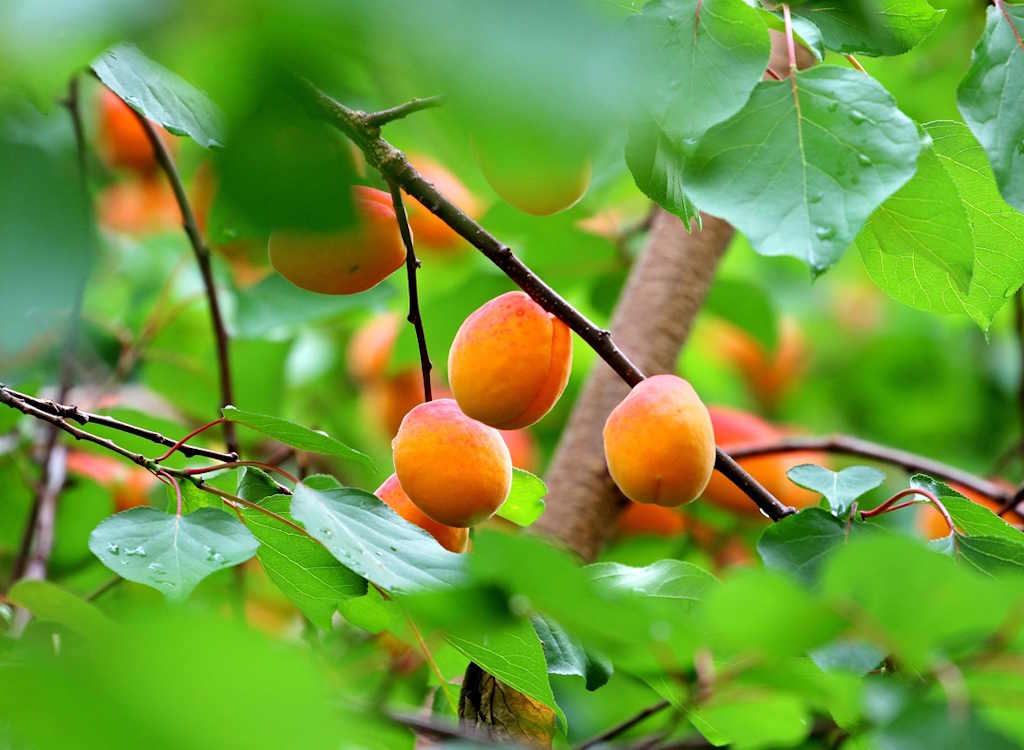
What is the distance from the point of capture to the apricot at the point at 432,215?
123 centimetres

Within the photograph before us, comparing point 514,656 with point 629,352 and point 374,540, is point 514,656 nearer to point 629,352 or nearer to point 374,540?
point 374,540

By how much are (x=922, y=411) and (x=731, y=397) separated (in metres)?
0.39

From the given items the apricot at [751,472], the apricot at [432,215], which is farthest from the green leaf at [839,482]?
the apricot at [432,215]

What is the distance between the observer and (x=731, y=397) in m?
1.81

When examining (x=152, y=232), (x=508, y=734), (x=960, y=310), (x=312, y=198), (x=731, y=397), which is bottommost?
(x=731, y=397)

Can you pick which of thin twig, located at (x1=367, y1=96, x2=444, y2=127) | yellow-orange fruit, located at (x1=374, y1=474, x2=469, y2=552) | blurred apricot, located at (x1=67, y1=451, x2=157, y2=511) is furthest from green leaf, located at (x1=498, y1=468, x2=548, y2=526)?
blurred apricot, located at (x1=67, y1=451, x2=157, y2=511)

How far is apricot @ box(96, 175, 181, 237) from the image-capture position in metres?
1.82

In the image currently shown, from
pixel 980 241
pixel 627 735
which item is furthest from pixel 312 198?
pixel 627 735

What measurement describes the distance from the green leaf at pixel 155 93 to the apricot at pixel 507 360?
18cm

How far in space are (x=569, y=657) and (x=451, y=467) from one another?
5.2 inches

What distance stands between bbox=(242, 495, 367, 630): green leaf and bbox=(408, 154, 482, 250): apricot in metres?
0.59

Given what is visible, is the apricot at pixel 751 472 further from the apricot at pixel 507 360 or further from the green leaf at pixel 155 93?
the green leaf at pixel 155 93

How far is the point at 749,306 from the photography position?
55.3 inches

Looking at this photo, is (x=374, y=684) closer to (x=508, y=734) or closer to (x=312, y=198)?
(x=508, y=734)
